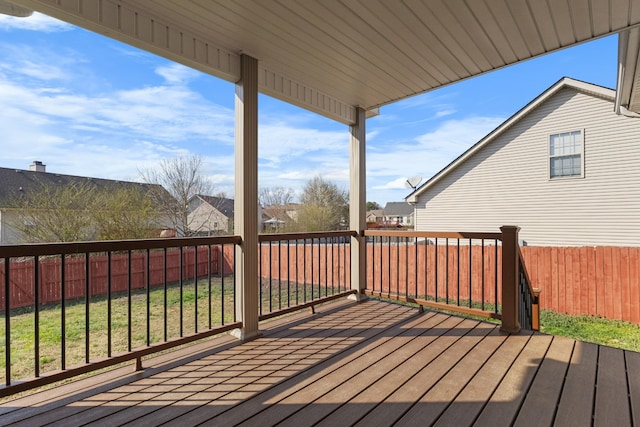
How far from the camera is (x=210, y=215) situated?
39.9 feet

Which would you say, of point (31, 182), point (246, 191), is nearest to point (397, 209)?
point (31, 182)

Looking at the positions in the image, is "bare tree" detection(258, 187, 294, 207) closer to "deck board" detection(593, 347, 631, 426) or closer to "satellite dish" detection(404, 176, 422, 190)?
"satellite dish" detection(404, 176, 422, 190)

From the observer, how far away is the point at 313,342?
2656 mm

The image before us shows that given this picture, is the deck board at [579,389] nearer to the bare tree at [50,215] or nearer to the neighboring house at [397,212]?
the bare tree at [50,215]

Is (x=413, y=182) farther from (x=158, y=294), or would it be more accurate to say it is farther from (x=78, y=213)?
(x=78, y=213)

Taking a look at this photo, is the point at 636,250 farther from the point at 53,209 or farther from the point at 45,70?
the point at 45,70

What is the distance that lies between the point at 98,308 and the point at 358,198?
18.7 feet

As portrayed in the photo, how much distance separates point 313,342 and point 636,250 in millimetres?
6037

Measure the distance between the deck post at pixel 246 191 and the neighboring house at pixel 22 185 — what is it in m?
7.19

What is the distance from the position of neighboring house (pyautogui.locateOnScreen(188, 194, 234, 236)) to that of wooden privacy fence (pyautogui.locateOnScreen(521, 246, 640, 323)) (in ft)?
30.2

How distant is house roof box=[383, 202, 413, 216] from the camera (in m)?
31.5

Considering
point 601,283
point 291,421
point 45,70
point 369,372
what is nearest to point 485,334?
point 369,372

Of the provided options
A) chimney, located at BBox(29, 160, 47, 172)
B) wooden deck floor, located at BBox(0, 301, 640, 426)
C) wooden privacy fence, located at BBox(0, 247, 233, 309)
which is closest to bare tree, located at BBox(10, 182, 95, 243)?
wooden privacy fence, located at BBox(0, 247, 233, 309)

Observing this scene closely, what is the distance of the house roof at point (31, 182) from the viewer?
7.43 metres
